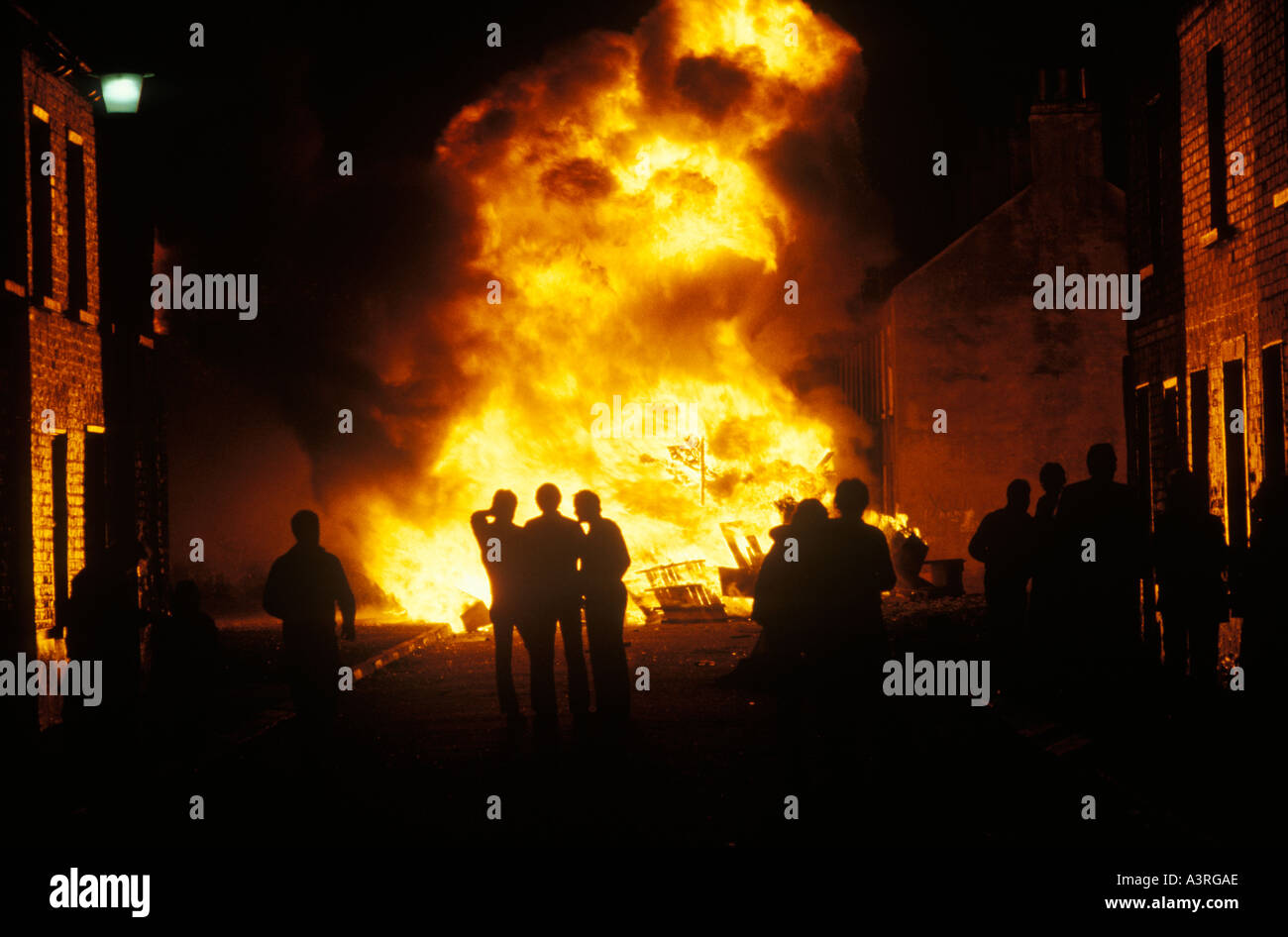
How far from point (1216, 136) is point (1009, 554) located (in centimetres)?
556

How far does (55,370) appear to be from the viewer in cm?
1384

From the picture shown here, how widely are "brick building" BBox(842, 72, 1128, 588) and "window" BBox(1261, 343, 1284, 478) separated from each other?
64.0 feet

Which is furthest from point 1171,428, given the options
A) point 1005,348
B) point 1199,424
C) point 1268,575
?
point 1005,348

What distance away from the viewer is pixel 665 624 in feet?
78.4

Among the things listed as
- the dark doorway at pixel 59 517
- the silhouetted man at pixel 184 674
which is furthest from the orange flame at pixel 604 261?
the silhouetted man at pixel 184 674

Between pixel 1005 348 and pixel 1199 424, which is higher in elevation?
pixel 1005 348

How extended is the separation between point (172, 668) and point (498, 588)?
2581mm

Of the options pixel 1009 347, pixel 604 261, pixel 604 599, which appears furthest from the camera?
pixel 1009 347

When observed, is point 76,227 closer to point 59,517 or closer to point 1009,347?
point 59,517

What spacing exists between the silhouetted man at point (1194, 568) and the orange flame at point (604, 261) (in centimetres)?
1637

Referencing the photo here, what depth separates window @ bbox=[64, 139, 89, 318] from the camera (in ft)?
49.1

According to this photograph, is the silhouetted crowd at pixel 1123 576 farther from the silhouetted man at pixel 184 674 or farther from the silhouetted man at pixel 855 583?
the silhouetted man at pixel 184 674

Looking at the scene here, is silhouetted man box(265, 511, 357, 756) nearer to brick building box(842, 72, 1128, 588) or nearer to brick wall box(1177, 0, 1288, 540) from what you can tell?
brick wall box(1177, 0, 1288, 540)
